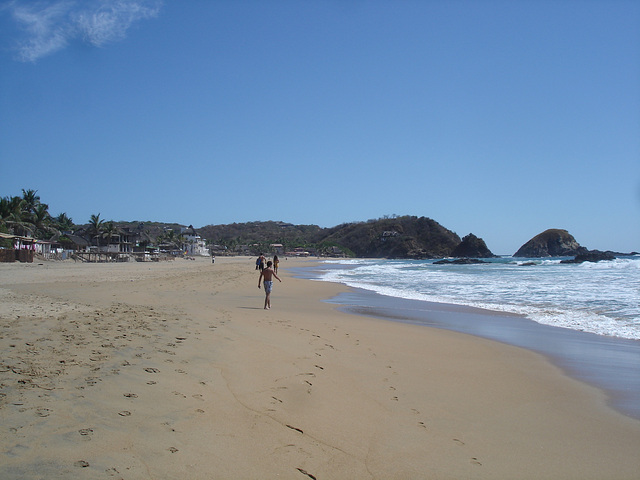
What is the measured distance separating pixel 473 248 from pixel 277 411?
120 meters

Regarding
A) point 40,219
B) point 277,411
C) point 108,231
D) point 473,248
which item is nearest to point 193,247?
point 108,231

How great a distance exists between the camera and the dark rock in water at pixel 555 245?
119812 mm

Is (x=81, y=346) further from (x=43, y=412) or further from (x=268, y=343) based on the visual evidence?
(x=268, y=343)

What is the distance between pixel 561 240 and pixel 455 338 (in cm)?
12801

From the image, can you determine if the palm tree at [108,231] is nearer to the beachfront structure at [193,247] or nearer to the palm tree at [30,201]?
the palm tree at [30,201]

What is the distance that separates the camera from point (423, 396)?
5051mm

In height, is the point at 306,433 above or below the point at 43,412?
below

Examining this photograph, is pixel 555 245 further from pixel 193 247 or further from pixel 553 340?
pixel 553 340

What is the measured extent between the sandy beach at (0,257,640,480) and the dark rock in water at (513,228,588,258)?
128 m

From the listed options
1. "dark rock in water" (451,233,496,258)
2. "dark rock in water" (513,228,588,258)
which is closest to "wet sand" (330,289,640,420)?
"dark rock in water" (451,233,496,258)

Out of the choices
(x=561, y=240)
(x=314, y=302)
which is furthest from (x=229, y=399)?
(x=561, y=240)

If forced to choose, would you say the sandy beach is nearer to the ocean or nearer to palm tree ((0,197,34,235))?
the ocean

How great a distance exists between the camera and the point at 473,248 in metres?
117

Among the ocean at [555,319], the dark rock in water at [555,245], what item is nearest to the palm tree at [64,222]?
the ocean at [555,319]
